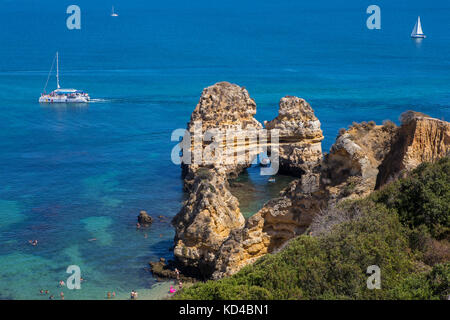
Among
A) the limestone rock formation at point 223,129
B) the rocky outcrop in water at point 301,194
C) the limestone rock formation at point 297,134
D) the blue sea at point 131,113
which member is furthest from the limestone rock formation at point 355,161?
the limestone rock formation at point 297,134

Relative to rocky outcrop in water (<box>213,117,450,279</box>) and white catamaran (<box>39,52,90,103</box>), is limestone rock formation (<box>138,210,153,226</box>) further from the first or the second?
white catamaran (<box>39,52,90,103</box>)

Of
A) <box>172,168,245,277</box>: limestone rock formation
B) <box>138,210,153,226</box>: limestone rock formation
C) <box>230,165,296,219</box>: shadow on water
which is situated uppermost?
<box>172,168,245,277</box>: limestone rock formation

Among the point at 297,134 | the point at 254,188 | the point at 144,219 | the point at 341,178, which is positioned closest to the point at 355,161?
the point at 341,178

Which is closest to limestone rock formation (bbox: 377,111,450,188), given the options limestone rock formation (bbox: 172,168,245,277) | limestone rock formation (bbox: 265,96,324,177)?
limestone rock formation (bbox: 172,168,245,277)

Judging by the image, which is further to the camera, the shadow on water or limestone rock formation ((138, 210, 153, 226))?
the shadow on water

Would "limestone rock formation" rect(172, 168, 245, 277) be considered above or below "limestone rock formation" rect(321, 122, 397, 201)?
below

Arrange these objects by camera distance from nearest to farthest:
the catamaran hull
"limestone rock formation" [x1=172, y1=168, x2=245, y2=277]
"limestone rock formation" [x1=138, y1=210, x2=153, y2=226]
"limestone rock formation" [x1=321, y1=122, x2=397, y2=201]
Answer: "limestone rock formation" [x1=321, y1=122, x2=397, y2=201] → "limestone rock formation" [x1=172, y1=168, x2=245, y2=277] → "limestone rock formation" [x1=138, y1=210, x2=153, y2=226] → the catamaran hull

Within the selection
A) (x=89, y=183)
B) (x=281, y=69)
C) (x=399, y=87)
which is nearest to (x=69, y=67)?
(x=281, y=69)
